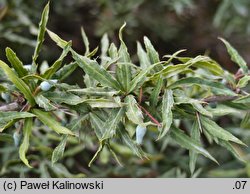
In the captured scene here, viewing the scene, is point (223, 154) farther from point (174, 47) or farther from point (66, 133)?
point (66, 133)

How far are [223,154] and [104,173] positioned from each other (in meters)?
0.56

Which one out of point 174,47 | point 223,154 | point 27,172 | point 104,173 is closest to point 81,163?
point 104,173

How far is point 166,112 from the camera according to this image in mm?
792

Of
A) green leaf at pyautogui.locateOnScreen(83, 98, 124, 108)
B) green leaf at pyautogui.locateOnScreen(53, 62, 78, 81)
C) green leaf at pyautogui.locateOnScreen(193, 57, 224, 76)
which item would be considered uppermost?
green leaf at pyautogui.locateOnScreen(193, 57, 224, 76)

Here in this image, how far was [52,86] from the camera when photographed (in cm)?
84

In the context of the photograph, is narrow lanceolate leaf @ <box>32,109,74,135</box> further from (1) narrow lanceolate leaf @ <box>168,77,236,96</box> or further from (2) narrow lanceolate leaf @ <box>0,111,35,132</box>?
(1) narrow lanceolate leaf @ <box>168,77,236,96</box>

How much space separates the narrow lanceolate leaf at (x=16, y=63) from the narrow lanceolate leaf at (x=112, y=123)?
192 millimetres

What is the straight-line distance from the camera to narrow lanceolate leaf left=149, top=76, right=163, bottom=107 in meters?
0.82

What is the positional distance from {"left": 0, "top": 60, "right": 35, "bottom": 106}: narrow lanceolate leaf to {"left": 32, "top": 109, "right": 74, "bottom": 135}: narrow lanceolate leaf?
0.9 inches

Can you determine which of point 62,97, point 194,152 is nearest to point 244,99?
point 194,152

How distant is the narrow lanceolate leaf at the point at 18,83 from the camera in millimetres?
795

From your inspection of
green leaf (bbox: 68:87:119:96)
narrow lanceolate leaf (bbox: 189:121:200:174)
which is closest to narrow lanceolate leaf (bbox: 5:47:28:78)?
green leaf (bbox: 68:87:119:96)

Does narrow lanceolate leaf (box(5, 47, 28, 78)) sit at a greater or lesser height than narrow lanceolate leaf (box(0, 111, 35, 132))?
greater
